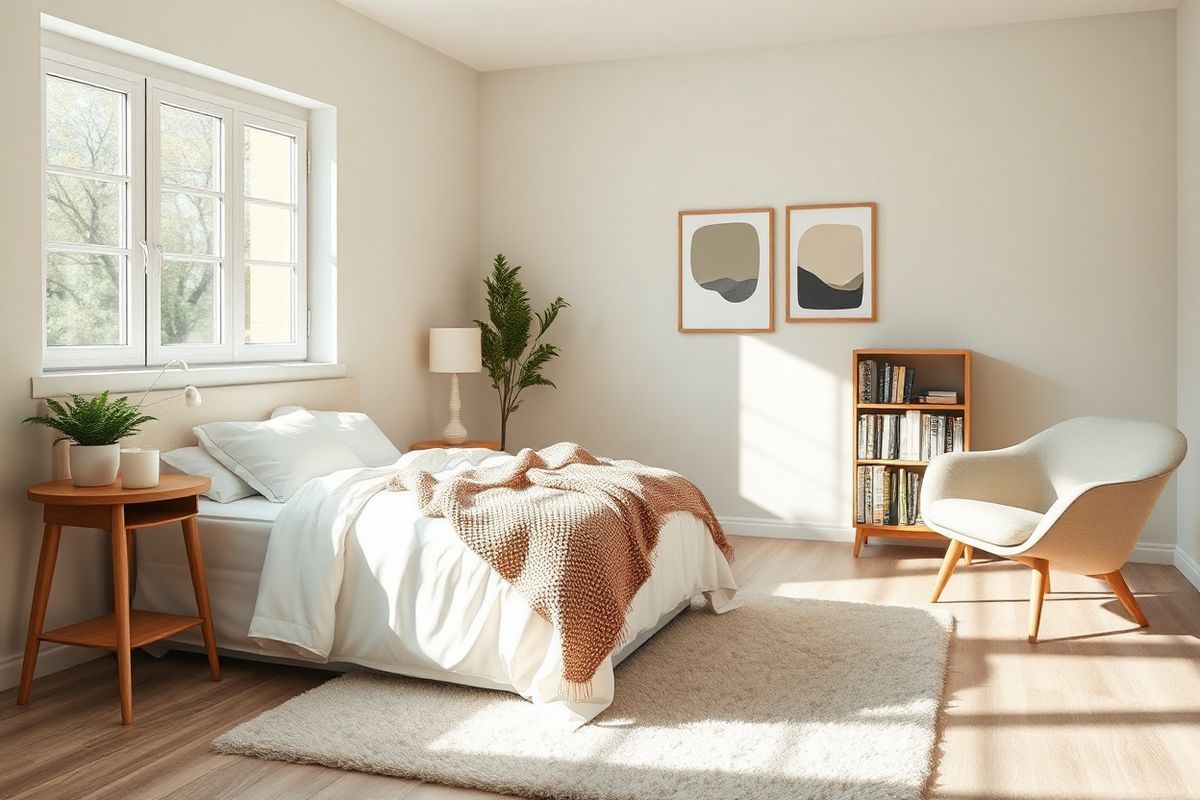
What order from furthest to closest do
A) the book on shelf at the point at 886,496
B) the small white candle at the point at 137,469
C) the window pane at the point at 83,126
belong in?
the book on shelf at the point at 886,496 → the window pane at the point at 83,126 → the small white candle at the point at 137,469

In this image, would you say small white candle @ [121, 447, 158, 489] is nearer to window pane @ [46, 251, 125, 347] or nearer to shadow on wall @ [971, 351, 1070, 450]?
window pane @ [46, 251, 125, 347]

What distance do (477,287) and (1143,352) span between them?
3704 millimetres

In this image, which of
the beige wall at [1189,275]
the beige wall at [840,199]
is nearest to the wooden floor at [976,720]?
the beige wall at [1189,275]

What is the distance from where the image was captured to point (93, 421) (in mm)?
3342

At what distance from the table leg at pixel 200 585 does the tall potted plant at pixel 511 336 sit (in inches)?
108

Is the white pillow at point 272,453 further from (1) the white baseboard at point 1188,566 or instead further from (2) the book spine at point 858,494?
(1) the white baseboard at point 1188,566

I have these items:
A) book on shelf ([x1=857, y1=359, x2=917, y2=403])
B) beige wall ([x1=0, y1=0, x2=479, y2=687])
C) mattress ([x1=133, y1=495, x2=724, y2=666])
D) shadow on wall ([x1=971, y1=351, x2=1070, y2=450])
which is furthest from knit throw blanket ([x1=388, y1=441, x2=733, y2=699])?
shadow on wall ([x1=971, y1=351, x2=1070, y2=450])

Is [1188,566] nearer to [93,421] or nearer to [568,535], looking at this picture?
[568,535]

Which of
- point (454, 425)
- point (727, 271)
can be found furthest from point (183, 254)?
point (727, 271)

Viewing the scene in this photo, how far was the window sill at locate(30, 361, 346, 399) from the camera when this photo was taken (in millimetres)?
3555

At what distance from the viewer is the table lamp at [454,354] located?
18.4ft

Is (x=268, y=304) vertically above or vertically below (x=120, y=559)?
above

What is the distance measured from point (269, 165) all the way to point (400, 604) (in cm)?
255

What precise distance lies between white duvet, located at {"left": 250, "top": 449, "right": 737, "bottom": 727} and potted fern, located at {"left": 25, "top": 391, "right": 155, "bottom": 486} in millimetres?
561
